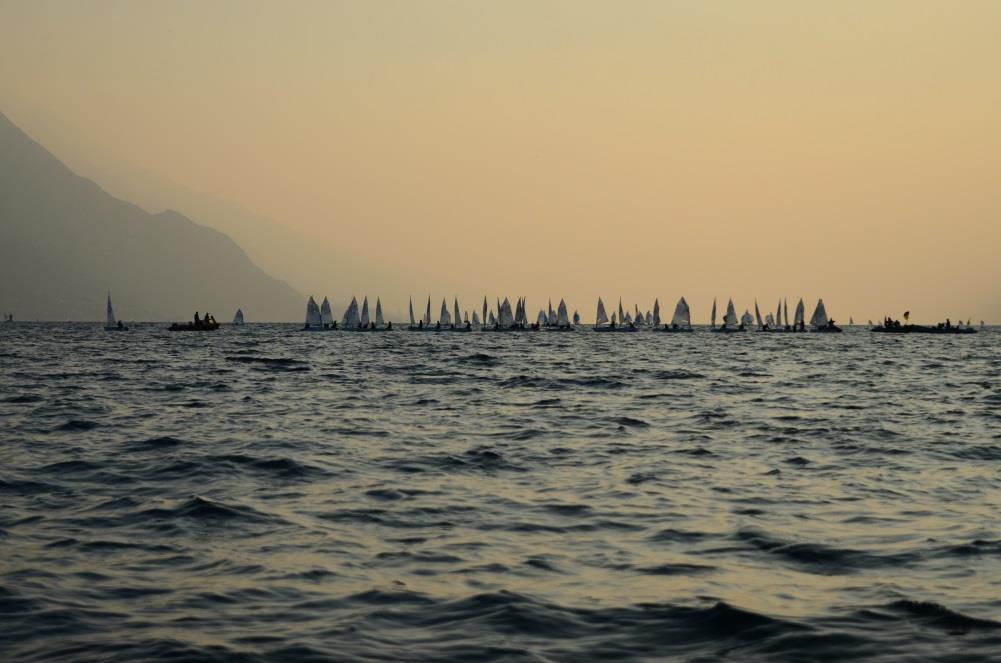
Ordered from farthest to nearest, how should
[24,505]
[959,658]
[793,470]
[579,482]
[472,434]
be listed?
[472,434], [793,470], [579,482], [24,505], [959,658]

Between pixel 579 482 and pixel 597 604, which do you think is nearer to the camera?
pixel 597 604

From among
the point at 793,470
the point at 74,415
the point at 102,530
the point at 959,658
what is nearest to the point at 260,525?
the point at 102,530

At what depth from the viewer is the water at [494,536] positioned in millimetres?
11172

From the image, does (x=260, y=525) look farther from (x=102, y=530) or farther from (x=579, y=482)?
(x=579, y=482)

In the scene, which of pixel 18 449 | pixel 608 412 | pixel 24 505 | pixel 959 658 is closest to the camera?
pixel 959 658

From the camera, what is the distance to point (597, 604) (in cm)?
1238

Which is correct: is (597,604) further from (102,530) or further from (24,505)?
(24,505)

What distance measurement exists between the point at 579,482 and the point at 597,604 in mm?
9561

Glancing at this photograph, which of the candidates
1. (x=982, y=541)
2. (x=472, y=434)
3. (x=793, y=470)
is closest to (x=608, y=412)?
(x=472, y=434)

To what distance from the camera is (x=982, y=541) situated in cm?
1599

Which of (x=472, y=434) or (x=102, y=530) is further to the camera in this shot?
(x=472, y=434)

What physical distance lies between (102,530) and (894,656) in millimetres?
11987

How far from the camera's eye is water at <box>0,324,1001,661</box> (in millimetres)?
11172

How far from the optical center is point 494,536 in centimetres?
1638
